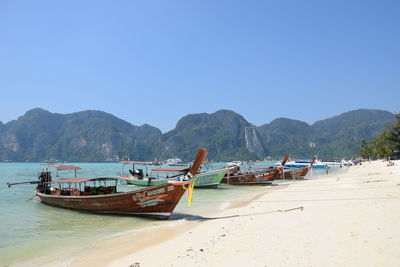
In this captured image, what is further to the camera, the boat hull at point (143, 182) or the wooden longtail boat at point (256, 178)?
the boat hull at point (143, 182)

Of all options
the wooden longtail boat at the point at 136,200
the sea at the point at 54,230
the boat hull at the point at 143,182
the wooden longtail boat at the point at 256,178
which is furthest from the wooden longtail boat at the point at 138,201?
the wooden longtail boat at the point at 256,178

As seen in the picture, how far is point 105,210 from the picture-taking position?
50.2ft

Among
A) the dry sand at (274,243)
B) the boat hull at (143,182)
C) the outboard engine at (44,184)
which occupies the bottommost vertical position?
the boat hull at (143,182)

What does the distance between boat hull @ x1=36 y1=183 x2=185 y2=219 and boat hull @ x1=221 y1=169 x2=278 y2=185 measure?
21.0m

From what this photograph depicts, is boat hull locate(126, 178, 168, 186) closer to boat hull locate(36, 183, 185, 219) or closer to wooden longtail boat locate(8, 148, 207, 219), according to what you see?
wooden longtail boat locate(8, 148, 207, 219)

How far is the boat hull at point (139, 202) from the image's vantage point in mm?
13383

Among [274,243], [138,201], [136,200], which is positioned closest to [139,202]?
[138,201]

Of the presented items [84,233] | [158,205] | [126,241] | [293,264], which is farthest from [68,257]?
[293,264]

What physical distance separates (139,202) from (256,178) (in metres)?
21.7

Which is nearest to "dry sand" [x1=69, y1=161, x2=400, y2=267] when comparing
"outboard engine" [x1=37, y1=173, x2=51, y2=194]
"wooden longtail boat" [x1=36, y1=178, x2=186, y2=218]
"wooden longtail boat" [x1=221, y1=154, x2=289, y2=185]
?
"wooden longtail boat" [x1=36, y1=178, x2=186, y2=218]

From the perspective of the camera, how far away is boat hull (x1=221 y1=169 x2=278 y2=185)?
33047 mm

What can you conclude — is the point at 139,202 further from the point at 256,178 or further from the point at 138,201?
the point at 256,178

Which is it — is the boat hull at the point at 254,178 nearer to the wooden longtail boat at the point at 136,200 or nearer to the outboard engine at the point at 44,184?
the wooden longtail boat at the point at 136,200

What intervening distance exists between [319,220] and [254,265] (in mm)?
4447
